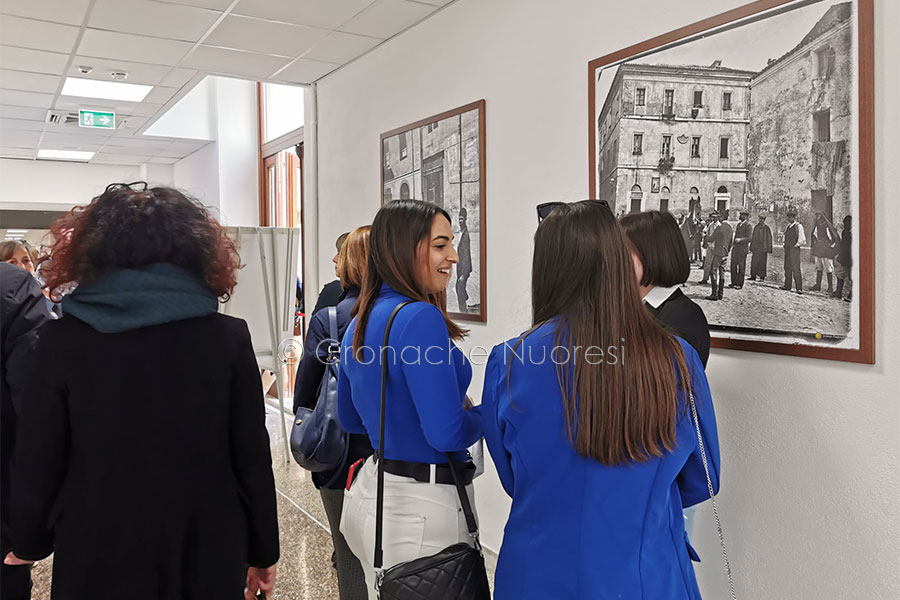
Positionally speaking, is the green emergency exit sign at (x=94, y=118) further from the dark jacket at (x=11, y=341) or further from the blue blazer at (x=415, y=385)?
the blue blazer at (x=415, y=385)

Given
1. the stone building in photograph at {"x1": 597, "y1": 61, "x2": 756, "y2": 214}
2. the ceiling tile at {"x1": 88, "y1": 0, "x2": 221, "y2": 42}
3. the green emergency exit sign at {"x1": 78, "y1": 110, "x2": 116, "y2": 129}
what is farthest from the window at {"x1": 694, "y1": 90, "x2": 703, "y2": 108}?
the green emergency exit sign at {"x1": 78, "y1": 110, "x2": 116, "y2": 129}

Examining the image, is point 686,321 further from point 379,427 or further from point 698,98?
point 379,427

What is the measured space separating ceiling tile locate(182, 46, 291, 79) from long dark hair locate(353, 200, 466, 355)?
10.6 ft

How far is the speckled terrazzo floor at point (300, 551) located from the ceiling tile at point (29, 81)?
3.37 metres

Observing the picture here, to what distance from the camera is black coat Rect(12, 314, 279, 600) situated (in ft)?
4.47

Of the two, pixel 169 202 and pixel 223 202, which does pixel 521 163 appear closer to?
pixel 169 202

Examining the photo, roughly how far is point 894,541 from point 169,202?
1.98m

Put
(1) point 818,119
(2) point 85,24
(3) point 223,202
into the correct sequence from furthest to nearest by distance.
→ (3) point 223,202
(2) point 85,24
(1) point 818,119

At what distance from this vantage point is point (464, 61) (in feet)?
11.4

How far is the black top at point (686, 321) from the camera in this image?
6.53 feet

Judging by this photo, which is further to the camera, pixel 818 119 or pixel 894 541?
pixel 818 119

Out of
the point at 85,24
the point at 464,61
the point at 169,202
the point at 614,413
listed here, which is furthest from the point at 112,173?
the point at 614,413

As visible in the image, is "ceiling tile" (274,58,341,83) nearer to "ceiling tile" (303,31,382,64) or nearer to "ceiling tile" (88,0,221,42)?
"ceiling tile" (303,31,382,64)

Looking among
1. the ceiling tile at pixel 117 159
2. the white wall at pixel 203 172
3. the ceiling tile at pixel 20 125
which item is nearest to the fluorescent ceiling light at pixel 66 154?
the ceiling tile at pixel 117 159
